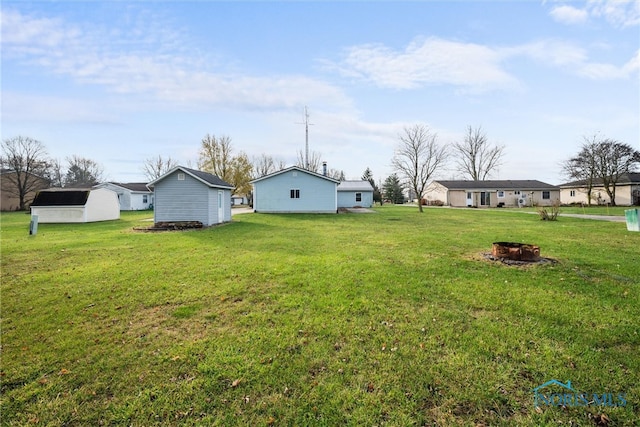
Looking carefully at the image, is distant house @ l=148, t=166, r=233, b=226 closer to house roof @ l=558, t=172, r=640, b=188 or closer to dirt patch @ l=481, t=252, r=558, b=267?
dirt patch @ l=481, t=252, r=558, b=267

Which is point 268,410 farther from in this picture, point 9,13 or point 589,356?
point 9,13

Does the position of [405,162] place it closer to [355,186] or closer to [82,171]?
Answer: [355,186]

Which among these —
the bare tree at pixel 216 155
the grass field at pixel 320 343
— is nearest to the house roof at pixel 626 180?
the grass field at pixel 320 343

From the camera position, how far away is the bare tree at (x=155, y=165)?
5922 cm

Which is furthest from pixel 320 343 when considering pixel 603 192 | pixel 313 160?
pixel 313 160

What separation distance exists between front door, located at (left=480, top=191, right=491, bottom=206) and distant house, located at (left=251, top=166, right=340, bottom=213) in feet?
87.6

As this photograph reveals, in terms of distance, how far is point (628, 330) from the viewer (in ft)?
13.0

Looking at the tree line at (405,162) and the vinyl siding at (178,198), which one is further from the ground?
the tree line at (405,162)

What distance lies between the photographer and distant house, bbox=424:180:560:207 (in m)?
42.1

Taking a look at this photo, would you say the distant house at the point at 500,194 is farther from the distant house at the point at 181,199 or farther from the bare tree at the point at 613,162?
the distant house at the point at 181,199

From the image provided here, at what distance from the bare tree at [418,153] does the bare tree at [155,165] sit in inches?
1871

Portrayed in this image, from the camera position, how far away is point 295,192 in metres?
27.3

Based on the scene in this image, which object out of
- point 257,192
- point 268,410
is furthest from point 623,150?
point 268,410

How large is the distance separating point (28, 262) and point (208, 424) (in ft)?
30.9
